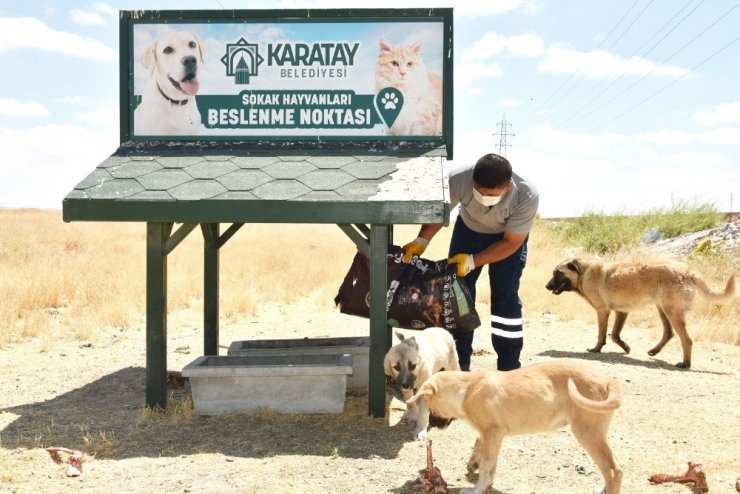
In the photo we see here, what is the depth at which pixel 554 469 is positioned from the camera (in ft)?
17.9

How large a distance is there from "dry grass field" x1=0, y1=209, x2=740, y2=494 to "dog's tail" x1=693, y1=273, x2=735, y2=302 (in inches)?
33.7

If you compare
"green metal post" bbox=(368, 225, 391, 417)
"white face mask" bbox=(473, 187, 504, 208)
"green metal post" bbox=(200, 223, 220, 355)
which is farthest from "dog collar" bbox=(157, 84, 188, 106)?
"white face mask" bbox=(473, 187, 504, 208)

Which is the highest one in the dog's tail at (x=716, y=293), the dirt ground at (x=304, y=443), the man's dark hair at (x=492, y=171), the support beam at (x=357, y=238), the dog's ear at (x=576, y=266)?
the man's dark hair at (x=492, y=171)

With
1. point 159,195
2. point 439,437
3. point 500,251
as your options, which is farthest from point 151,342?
point 500,251

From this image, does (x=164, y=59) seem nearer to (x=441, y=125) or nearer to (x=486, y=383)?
(x=441, y=125)

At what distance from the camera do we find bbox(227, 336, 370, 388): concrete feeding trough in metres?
8.06

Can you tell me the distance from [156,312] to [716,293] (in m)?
6.79

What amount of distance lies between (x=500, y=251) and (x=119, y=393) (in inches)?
161

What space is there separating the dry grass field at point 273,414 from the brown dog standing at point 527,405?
0.51 metres

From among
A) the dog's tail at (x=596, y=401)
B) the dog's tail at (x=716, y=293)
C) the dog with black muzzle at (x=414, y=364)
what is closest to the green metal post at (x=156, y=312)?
the dog with black muzzle at (x=414, y=364)

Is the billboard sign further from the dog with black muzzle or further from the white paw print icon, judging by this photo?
the dog with black muzzle

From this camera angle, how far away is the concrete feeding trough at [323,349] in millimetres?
8062

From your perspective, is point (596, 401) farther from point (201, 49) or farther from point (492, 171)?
point (201, 49)

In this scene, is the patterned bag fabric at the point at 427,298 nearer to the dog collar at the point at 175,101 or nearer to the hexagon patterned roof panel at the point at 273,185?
the hexagon patterned roof panel at the point at 273,185
